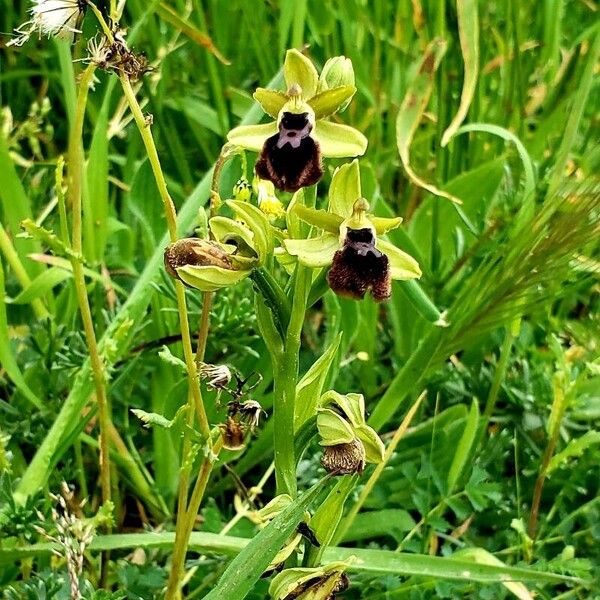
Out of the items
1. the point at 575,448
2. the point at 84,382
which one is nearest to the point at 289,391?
the point at 84,382

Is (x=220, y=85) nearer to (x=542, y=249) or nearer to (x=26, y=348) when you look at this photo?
(x=26, y=348)

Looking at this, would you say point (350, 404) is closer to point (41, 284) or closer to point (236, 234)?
point (236, 234)

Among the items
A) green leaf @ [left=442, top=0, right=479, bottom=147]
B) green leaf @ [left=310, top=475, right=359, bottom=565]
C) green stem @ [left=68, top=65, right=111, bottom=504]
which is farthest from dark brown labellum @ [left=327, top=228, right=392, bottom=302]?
green leaf @ [left=442, top=0, right=479, bottom=147]

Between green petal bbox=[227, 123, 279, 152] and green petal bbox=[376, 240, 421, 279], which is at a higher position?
green petal bbox=[227, 123, 279, 152]

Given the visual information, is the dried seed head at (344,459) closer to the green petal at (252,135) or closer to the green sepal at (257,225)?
the green sepal at (257,225)

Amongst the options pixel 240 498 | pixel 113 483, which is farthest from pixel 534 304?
pixel 113 483

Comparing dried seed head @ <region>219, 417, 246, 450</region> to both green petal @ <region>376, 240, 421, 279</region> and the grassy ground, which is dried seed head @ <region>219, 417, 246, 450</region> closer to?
the grassy ground
